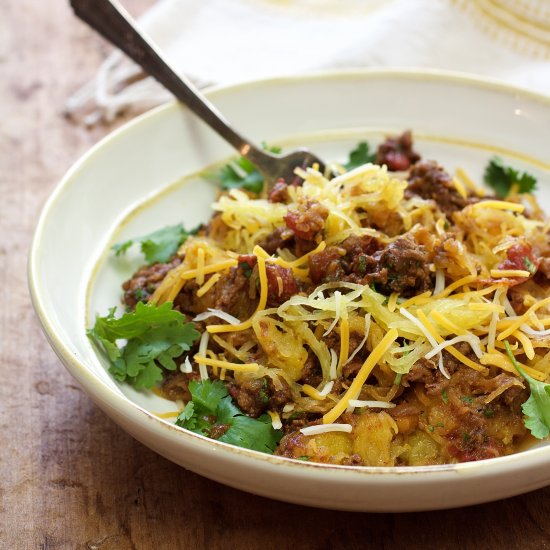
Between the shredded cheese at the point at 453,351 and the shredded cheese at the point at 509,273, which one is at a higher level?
the shredded cheese at the point at 509,273

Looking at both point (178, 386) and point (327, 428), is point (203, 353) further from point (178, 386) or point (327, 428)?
point (327, 428)

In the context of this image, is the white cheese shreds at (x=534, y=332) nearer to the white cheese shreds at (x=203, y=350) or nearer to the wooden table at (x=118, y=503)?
the wooden table at (x=118, y=503)

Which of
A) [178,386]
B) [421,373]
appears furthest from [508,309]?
[178,386]

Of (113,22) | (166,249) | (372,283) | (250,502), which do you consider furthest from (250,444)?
(113,22)

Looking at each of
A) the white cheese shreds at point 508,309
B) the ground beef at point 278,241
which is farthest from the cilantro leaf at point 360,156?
the white cheese shreds at point 508,309

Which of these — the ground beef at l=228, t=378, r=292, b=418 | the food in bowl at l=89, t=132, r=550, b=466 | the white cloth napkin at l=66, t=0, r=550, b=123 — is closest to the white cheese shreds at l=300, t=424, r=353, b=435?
the food in bowl at l=89, t=132, r=550, b=466

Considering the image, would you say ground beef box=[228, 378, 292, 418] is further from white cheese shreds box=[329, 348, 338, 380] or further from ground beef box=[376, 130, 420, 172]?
ground beef box=[376, 130, 420, 172]
